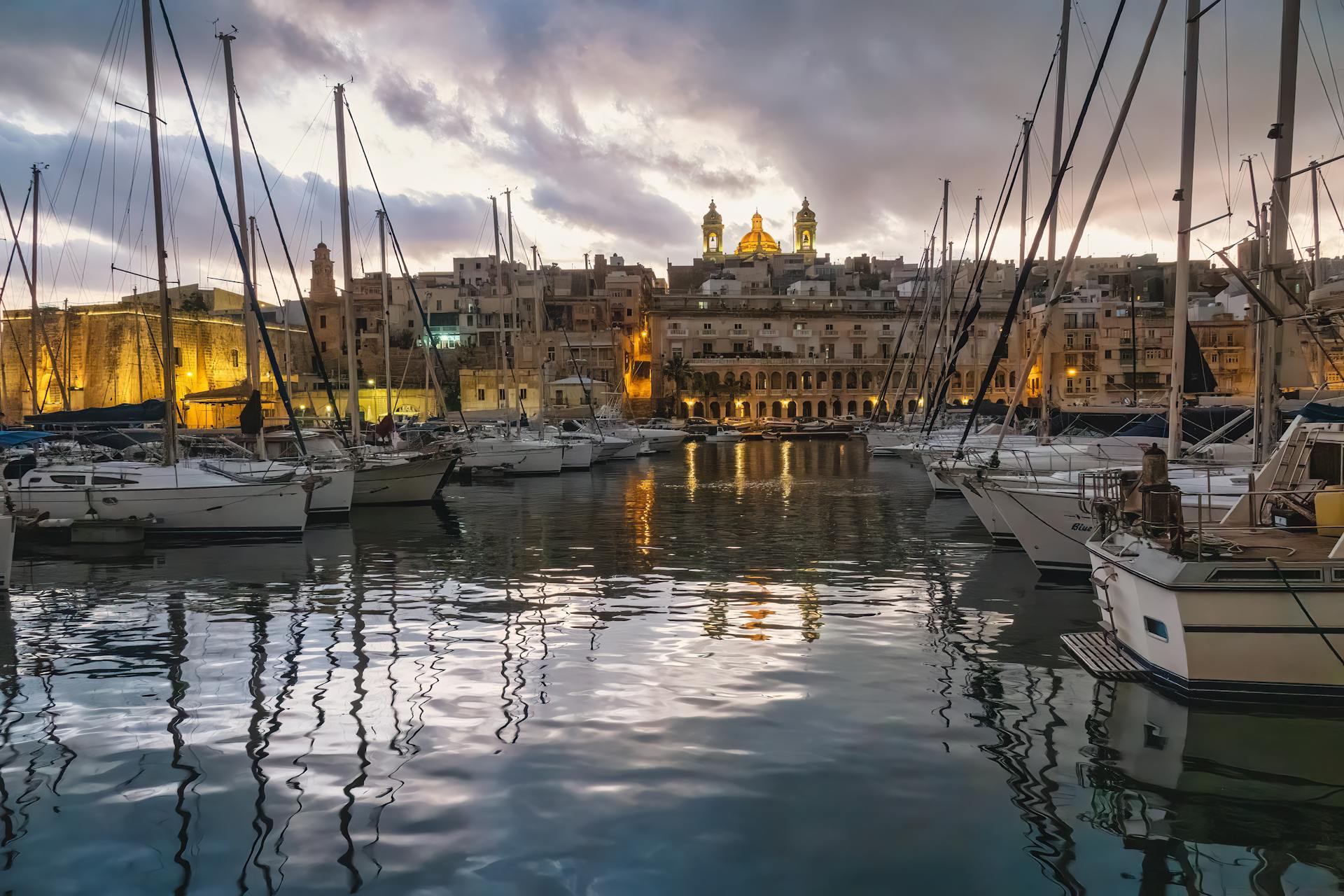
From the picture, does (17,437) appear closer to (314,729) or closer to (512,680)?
(512,680)

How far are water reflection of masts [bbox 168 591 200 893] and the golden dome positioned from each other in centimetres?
14814

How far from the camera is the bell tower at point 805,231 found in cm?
16788

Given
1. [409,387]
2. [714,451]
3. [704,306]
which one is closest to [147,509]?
[714,451]

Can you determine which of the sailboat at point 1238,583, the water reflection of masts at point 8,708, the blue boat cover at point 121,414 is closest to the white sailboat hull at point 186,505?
the blue boat cover at point 121,414

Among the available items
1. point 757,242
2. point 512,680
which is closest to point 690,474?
point 512,680

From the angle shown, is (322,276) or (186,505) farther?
(322,276)

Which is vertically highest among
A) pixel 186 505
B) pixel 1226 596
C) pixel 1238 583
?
pixel 1238 583

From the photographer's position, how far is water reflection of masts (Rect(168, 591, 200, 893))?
20.8ft

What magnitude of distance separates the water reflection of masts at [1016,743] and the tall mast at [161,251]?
18.1 metres

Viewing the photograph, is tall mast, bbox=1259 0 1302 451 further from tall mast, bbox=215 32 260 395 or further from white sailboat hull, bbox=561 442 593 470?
white sailboat hull, bbox=561 442 593 470

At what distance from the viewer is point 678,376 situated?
326ft

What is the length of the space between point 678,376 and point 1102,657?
8924 cm

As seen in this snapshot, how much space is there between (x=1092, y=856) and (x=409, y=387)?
87560mm

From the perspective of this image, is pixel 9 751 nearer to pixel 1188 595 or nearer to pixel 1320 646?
pixel 1188 595
